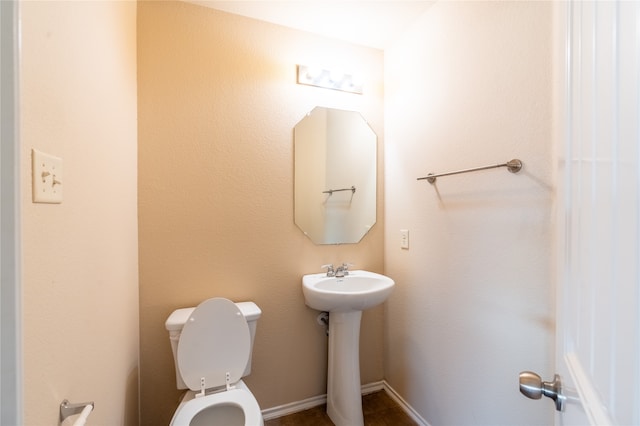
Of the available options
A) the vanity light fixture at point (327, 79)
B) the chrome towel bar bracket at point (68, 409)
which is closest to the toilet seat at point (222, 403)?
the chrome towel bar bracket at point (68, 409)

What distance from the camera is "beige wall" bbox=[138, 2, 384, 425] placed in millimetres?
1457

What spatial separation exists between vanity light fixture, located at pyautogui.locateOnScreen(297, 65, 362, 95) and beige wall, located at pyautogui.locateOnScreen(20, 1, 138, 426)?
0.91m

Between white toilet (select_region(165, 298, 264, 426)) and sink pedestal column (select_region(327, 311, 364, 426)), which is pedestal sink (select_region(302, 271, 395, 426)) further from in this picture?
white toilet (select_region(165, 298, 264, 426))

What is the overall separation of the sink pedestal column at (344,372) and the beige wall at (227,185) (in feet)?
0.58

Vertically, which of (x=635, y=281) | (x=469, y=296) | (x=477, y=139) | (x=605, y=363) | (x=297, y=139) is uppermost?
(x=297, y=139)

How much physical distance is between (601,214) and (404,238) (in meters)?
1.38

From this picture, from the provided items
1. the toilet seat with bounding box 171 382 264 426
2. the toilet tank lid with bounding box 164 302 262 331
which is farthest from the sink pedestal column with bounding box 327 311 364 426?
the toilet seat with bounding box 171 382 264 426

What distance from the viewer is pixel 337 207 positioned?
1.86 m

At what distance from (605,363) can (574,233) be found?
0.23 metres

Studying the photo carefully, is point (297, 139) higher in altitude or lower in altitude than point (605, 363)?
higher

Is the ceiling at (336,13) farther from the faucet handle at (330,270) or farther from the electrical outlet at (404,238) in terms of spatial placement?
the faucet handle at (330,270)

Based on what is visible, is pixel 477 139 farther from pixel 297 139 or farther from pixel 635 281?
pixel 635 281

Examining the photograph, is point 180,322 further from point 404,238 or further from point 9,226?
point 404,238

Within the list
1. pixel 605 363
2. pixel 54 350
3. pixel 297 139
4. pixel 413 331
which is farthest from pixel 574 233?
pixel 297 139
